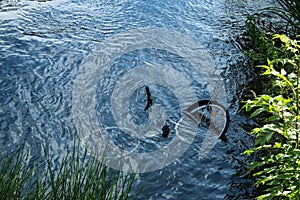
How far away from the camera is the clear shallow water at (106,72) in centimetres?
292

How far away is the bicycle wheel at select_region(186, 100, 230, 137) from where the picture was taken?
10.9 feet

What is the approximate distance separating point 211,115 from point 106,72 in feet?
3.39

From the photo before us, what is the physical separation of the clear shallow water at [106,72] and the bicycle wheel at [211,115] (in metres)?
0.07

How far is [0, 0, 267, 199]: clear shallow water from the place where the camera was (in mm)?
2924

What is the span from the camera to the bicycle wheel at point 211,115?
3.33 meters

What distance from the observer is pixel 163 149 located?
3150mm

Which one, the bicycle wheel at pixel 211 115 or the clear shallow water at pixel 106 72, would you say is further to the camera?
the bicycle wheel at pixel 211 115

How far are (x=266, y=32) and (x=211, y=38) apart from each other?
580mm

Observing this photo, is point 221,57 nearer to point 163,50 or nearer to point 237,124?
point 163,50

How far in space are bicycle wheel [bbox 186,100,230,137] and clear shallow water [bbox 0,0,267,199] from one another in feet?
0.22

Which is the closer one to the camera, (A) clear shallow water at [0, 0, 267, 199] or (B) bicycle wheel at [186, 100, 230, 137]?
(A) clear shallow water at [0, 0, 267, 199]

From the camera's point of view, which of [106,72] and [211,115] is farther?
[106,72]

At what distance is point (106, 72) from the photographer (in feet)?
13.0

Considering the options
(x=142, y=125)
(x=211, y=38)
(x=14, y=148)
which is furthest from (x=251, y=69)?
(x=14, y=148)
